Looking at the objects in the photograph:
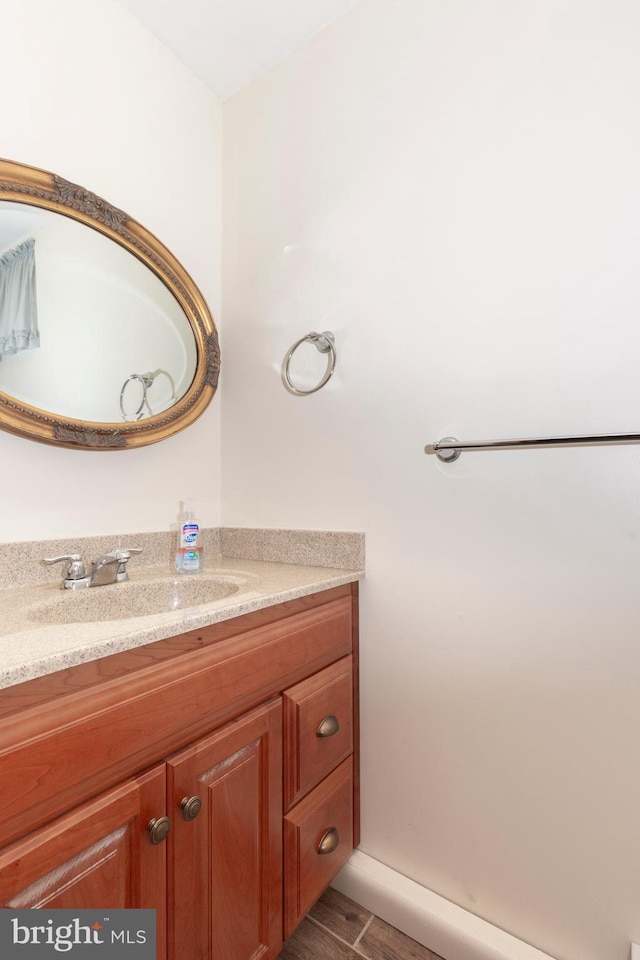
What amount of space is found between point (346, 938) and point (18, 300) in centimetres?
166

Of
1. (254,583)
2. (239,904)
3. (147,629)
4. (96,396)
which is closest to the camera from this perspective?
(147,629)

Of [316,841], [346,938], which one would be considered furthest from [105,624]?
[346,938]

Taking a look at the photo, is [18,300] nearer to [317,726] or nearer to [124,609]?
[124,609]

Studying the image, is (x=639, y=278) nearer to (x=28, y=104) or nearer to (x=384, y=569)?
(x=384, y=569)

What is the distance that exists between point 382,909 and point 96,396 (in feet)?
4.81

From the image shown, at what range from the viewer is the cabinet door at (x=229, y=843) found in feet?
2.49

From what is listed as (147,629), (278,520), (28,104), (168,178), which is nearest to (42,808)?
(147,629)

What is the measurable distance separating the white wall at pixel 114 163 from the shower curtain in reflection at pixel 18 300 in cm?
22

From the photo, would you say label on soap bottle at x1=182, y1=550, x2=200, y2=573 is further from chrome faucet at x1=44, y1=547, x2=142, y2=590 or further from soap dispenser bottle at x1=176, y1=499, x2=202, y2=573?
chrome faucet at x1=44, y1=547, x2=142, y2=590

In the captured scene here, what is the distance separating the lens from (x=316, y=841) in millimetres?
1067

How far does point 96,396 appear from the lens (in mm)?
1226

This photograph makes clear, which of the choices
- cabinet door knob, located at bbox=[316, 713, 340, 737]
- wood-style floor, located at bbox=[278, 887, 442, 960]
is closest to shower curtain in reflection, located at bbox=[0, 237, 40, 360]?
cabinet door knob, located at bbox=[316, 713, 340, 737]
